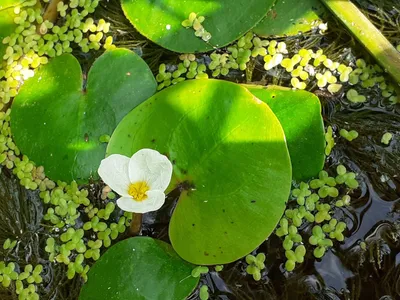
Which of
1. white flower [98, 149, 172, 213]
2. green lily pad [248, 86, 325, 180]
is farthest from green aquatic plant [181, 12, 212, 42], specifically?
white flower [98, 149, 172, 213]

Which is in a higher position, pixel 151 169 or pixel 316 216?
pixel 151 169

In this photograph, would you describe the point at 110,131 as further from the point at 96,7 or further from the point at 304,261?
the point at 304,261

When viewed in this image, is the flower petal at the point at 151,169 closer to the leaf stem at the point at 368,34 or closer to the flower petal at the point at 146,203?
the flower petal at the point at 146,203

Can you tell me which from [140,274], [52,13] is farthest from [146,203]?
[52,13]

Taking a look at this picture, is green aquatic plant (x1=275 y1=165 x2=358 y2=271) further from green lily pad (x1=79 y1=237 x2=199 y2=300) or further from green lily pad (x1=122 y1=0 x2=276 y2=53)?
green lily pad (x1=122 y1=0 x2=276 y2=53)

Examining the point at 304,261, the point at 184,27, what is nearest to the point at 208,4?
the point at 184,27

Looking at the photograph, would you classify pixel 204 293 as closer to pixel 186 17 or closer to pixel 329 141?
pixel 329 141

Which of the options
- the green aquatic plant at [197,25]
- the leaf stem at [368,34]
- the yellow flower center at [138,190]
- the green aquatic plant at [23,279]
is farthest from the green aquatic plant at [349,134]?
the green aquatic plant at [23,279]
